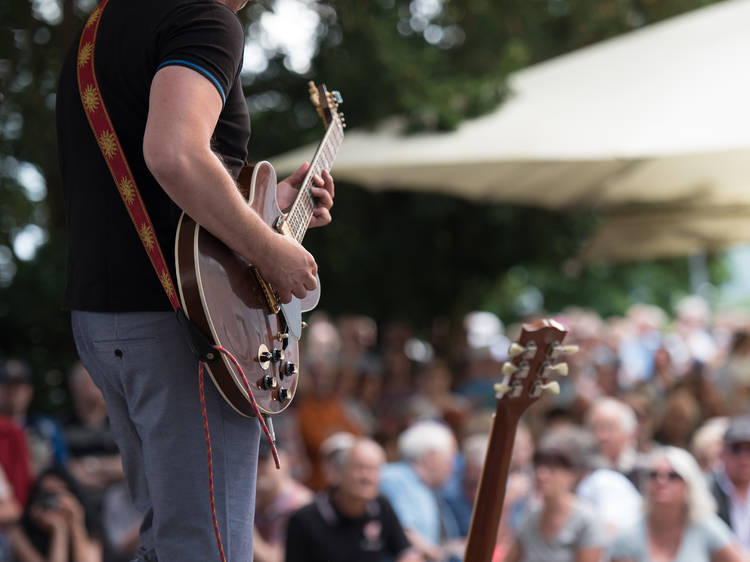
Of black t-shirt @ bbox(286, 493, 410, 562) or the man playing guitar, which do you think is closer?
the man playing guitar

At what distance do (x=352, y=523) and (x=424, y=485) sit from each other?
99 centimetres

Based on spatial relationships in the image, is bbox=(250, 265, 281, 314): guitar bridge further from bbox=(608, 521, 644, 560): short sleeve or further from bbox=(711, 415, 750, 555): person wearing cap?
bbox=(711, 415, 750, 555): person wearing cap

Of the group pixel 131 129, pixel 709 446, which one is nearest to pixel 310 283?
pixel 131 129

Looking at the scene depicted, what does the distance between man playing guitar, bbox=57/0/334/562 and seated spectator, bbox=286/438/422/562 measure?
325 centimetres

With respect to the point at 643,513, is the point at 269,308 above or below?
above

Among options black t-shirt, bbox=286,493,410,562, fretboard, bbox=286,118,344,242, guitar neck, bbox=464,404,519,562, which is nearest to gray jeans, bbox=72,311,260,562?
fretboard, bbox=286,118,344,242

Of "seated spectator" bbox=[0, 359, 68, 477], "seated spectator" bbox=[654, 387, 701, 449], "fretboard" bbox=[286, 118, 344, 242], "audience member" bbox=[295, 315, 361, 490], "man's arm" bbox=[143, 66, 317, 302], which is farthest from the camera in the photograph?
"audience member" bbox=[295, 315, 361, 490]

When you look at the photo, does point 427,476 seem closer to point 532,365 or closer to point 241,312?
point 532,365

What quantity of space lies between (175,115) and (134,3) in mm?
319

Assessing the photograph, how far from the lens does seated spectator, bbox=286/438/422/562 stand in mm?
5430

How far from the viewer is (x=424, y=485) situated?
6516 millimetres

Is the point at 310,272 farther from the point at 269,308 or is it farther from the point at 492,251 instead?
the point at 492,251

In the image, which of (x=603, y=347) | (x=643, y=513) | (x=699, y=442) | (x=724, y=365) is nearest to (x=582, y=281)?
(x=603, y=347)

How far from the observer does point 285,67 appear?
855 cm
